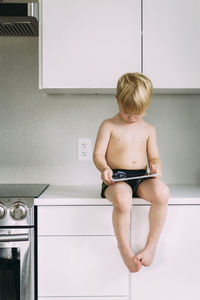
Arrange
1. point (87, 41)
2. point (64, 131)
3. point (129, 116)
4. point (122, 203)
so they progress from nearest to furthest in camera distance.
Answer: point (122, 203) < point (129, 116) < point (87, 41) < point (64, 131)

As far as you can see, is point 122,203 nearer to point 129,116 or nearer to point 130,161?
point 130,161

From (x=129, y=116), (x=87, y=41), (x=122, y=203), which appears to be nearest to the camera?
(x=122, y=203)

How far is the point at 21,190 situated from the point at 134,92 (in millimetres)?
727

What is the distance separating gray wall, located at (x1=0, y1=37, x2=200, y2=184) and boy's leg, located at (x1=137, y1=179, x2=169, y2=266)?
58 cm

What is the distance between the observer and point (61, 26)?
155 cm

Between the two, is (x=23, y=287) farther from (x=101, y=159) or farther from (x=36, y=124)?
(x=36, y=124)

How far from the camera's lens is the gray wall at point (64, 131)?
1.89 metres

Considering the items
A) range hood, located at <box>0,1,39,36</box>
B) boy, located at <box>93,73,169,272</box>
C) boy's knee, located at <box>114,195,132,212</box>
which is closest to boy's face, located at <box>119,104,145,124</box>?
boy, located at <box>93,73,169,272</box>

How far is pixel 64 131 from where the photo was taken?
1.89 meters

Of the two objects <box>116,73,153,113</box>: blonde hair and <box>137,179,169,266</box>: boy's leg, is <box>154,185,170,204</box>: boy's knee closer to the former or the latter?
<box>137,179,169,266</box>: boy's leg

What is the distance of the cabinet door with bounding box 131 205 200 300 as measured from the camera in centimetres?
141

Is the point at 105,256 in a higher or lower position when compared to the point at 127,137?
lower

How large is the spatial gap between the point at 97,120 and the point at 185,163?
1.79ft

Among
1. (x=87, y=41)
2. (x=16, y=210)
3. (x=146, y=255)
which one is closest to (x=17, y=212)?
(x=16, y=210)
